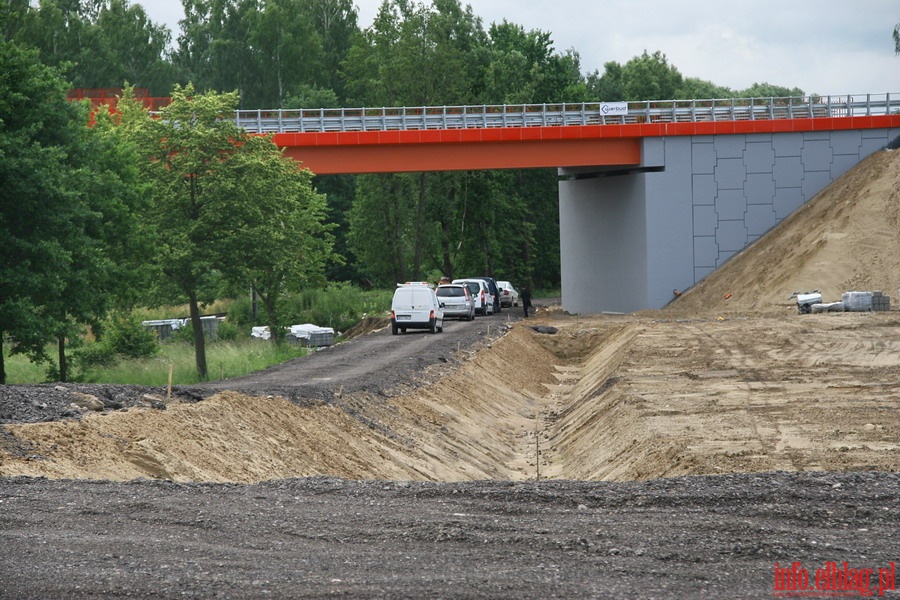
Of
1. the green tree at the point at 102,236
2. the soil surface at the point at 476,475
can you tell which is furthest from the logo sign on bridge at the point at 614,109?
the green tree at the point at 102,236

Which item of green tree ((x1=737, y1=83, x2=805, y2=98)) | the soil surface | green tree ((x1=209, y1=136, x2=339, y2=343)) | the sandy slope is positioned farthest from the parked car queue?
green tree ((x1=737, y1=83, x2=805, y2=98))

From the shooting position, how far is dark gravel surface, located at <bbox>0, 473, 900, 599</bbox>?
7.89 m

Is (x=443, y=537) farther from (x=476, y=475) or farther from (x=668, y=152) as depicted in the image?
(x=668, y=152)

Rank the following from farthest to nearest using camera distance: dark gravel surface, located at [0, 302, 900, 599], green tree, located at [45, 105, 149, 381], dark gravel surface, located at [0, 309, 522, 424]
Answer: green tree, located at [45, 105, 149, 381]
dark gravel surface, located at [0, 309, 522, 424]
dark gravel surface, located at [0, 302, 900, 599]

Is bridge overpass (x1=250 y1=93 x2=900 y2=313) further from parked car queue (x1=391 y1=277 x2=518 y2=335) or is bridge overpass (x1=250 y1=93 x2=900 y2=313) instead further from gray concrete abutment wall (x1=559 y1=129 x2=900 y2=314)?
parked car queue (x1=391 y1=277 x2=518 y2=335)

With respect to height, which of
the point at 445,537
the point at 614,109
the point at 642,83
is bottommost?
the point at 445,537

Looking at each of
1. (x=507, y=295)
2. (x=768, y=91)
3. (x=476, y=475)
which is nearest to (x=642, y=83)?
(x=768, y=91)

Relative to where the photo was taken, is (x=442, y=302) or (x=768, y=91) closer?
(x=442, y=302)

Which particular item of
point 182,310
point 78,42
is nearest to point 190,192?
point 182,310

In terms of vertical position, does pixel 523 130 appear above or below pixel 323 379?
above

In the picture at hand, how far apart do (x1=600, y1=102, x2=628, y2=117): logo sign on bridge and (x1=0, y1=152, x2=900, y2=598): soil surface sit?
55.8ft

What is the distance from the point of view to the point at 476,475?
65.1 ft

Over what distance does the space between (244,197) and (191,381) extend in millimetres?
5630

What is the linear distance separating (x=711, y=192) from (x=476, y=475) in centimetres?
3319
